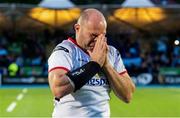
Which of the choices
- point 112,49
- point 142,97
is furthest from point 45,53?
point 112,49

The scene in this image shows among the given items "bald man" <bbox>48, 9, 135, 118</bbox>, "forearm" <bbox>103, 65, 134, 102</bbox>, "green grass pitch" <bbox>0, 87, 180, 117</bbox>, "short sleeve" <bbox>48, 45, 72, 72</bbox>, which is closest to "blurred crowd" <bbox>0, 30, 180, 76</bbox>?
"green grass pitch" <bbox>0, 87, 180, 117</bbox>

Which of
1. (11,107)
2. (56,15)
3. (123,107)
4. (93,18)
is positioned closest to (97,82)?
(93,18)

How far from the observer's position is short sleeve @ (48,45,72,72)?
468cm

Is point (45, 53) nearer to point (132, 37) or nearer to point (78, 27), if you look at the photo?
point (132, 37)

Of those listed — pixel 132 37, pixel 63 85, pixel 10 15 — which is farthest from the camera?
pixel 132 37

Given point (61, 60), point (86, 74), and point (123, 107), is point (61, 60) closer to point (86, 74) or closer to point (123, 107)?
point (86, 74)

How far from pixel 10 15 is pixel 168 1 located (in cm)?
1004

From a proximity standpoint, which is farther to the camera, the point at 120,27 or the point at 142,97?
the point at 120,27

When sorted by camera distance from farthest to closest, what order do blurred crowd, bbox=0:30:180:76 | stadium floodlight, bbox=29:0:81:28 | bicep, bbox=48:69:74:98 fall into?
stadium floodlight, bbox=29:0:81:28 < blurred crowd, bbox=0:30:180:76 < bicep, bbox=48:69:74:98

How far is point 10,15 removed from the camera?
3406cm

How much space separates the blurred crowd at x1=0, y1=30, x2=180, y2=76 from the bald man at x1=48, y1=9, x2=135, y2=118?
27.1 metres

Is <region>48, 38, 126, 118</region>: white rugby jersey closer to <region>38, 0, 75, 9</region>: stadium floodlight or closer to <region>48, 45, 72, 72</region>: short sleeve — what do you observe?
<region>48, 45, 72, 72</region>: short sleeve

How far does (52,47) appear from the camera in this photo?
116 feet

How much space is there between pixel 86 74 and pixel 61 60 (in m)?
0.26
